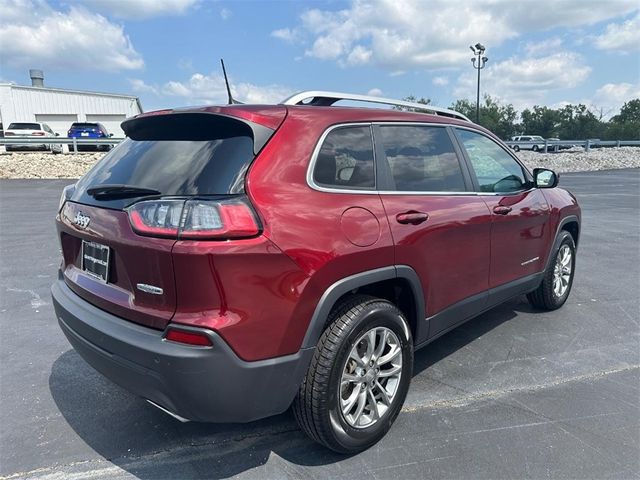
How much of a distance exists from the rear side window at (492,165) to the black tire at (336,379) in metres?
1.53

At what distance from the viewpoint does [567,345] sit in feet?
13.1

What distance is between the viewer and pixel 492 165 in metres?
3.88

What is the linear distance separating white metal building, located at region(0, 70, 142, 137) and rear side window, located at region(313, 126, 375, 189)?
43.9m

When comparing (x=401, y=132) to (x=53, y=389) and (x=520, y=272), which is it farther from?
(x=53, y=389)

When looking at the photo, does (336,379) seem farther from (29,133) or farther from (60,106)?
(60,106)

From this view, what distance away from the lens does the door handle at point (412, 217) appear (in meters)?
2.73

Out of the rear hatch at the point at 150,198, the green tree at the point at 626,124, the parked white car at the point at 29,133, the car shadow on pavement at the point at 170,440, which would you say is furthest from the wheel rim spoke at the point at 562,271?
the green tree at the point at 626,124

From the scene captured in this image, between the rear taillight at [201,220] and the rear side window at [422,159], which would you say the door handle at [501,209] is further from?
the rear taillight at [201,220]

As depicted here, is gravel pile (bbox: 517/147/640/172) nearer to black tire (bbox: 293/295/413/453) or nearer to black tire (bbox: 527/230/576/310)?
black tire (bbox: 527/230/576/310)

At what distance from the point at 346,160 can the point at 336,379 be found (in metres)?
1.17

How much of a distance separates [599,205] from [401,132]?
A: 11.6 meters

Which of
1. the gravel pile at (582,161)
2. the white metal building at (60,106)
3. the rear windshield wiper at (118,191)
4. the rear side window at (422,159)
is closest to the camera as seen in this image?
the rear windshield wiper at (118,191)

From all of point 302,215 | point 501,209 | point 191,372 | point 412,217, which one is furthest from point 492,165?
point 191,372

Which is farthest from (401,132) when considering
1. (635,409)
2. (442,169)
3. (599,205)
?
(599,205)
